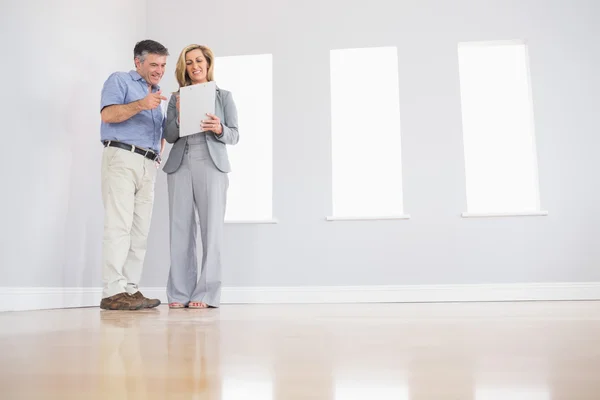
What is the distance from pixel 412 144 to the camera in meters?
3.66

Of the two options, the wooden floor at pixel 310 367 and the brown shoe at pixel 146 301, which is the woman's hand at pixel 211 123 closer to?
the brown shoe at pixel 146 301

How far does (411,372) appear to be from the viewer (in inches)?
21.0

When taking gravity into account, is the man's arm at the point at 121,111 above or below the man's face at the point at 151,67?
below

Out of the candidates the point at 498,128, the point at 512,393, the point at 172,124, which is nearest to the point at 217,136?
the point at 172,124

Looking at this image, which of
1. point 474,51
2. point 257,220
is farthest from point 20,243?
point 474,51

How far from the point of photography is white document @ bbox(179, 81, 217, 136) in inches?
107

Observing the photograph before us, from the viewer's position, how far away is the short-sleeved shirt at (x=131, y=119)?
260cm

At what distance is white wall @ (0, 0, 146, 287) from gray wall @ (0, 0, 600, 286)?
0.06 meters

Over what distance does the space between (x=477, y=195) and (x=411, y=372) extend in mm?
3390

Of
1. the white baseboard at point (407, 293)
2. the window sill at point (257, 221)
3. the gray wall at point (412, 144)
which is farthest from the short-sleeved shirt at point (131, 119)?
the white baseboard at point (407, 293)

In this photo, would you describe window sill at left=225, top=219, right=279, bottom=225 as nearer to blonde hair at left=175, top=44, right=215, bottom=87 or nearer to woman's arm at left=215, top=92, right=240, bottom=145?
woman's arm at left=215, top=92, right=240, bottom=145

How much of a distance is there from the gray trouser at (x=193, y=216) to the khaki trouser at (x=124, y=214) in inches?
6.1

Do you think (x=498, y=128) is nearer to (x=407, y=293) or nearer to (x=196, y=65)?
(x=407, y=293)

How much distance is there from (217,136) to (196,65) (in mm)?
445
